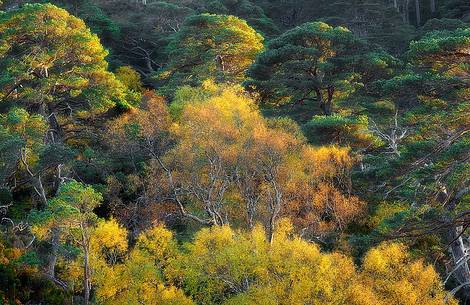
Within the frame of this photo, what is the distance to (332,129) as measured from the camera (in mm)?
29188

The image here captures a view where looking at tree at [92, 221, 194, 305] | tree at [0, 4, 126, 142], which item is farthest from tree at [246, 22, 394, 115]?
tree at [92, 221, 194, 305]

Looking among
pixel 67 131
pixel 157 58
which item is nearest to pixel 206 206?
pixel 67 131

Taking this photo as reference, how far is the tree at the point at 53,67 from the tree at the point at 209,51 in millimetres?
5557

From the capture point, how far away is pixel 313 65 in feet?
111

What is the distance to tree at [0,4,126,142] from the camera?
33094 mm

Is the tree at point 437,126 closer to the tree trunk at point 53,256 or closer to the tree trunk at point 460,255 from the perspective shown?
the tree trunk at point 460,255

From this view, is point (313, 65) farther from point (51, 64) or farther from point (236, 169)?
point (51, 64)

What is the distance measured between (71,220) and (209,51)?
1948cm

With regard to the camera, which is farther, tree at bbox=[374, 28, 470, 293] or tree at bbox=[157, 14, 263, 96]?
tree at bbox=[157, 14, 263, 96]

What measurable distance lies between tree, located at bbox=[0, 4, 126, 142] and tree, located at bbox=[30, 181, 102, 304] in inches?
439

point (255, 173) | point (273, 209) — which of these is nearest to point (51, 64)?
point (255, 173)

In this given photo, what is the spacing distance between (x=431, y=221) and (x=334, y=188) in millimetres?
12257

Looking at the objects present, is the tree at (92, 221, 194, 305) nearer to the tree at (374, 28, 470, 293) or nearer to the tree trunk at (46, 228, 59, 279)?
the tree trunk at (46, 228, 59, 279)

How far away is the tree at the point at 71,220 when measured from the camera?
22016mm
